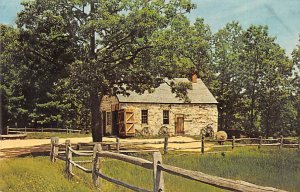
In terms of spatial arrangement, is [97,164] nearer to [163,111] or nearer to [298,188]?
[298,188]

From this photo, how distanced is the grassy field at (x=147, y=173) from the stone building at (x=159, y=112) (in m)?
10.3

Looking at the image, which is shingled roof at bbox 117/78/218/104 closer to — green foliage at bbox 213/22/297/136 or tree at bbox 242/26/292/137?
green foliage at bbox 213/22/297/136

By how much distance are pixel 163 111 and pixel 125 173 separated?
1659 centimetres

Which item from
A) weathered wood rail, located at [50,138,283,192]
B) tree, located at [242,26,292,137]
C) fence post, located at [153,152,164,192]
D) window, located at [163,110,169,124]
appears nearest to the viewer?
weathered wood rail, located at [50,138,283,192]

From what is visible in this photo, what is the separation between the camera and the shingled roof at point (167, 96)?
83.0 ft

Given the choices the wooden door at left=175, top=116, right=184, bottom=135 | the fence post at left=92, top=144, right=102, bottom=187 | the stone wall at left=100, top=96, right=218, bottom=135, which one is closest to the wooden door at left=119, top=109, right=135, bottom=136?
the stone wall at left=100, top=96, right=218, bottom=135

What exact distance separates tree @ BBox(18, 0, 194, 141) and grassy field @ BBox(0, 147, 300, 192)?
8.47 feet

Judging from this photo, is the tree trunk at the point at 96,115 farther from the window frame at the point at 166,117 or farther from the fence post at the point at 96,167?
the window frame at the point at 166,117

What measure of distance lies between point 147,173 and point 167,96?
17.1m

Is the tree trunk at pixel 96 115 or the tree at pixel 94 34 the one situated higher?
the tree at pixel 94 34

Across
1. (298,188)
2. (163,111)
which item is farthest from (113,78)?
(163,111)

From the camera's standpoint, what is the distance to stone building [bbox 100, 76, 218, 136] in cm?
2509

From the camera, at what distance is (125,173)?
9625 mm

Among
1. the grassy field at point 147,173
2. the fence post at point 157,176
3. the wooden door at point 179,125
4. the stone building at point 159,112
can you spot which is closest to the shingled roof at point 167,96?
the stone building at point 159,112
